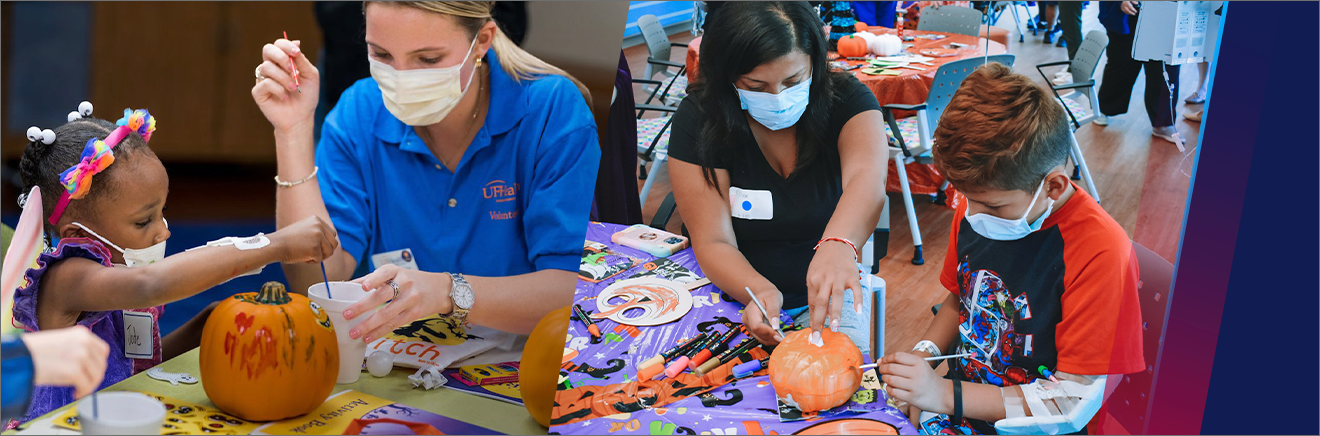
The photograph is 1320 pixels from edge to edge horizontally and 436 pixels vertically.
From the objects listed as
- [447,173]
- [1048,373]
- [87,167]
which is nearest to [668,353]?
[447,173]

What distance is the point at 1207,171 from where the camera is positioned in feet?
3.93

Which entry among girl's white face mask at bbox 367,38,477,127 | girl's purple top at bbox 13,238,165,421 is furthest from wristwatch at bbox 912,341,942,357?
girl's purple top at bbox 13,238,165,421

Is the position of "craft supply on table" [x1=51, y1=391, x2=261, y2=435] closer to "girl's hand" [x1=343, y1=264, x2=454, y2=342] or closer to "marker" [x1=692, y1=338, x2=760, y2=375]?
"girl's hand" [x1=343, y1=264, x2=454, y2=342]

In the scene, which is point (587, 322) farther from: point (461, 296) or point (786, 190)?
point (786, 190)

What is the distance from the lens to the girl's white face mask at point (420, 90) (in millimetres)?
1402

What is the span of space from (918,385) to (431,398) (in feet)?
2.79

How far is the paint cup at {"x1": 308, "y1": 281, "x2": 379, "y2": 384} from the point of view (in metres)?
1.44

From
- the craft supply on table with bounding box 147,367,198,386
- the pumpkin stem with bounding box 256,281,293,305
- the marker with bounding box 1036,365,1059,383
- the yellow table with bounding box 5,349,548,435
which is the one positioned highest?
the pumpkin stem with bounding box 256,281,293,305

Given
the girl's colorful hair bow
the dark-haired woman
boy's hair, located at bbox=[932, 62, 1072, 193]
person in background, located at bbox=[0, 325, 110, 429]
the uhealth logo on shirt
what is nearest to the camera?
person in background, located at bbox=[0, 325, 110, 429]

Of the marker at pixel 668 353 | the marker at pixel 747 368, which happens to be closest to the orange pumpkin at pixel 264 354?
the marker at pixel 668 353

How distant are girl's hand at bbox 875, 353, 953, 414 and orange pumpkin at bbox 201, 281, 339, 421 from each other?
0.92 m

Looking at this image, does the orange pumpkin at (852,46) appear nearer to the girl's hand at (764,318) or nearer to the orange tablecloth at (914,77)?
the orange tablecloth at (914,77)

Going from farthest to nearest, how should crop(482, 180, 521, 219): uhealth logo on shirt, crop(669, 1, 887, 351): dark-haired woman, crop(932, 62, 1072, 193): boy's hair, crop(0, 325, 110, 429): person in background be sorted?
crop(482, 180, 521, 219): uhealth logo on shirt → crop(669, 1, 887, 351): dark-haired woman → crop(932, 62, 1072, 193): boy's hair → crop(0, 325, 110, 429): person in background

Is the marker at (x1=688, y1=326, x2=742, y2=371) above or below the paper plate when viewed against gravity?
below
